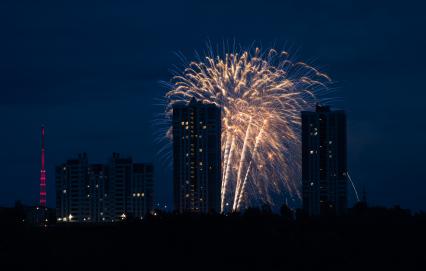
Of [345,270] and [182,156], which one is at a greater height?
[182,156]

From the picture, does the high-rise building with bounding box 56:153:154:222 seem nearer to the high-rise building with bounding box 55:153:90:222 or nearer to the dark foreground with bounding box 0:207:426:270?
the high-rise building with bounding box 55:153:90:222

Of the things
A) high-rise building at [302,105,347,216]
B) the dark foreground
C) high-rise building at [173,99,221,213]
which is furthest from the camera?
high-rise building at [302,105,347,216]

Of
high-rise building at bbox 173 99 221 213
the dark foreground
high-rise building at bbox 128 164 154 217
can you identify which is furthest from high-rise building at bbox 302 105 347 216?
the dark foreground

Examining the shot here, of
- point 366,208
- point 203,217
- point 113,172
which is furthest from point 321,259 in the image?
point 113,172

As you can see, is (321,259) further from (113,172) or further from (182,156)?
(113,172)

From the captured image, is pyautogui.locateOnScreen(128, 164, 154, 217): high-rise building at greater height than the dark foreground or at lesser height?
greater

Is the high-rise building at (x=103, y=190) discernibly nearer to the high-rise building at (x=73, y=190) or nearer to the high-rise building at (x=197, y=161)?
the high-rise building at (x=73, y=190)

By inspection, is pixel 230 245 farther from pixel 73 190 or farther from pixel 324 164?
pixel 73 190
